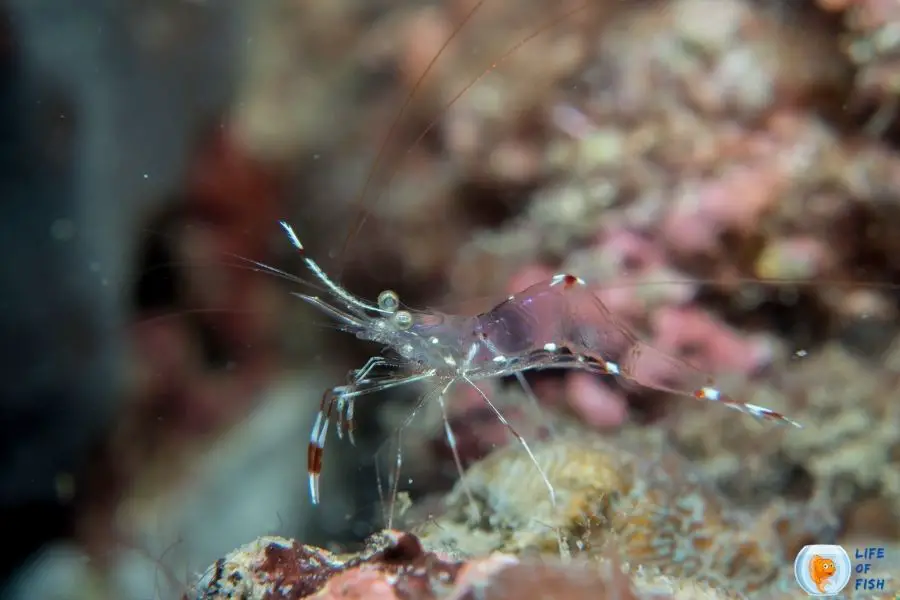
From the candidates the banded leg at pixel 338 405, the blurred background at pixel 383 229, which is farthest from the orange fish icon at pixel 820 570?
the banded leg at pixel 338 405

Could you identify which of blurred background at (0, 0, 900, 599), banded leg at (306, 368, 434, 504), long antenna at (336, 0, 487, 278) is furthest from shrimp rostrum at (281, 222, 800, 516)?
long antenna at (336, 0, 487, 278)

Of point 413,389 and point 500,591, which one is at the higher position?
point 500,591

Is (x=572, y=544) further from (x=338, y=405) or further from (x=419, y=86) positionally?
(x=419, y=86)

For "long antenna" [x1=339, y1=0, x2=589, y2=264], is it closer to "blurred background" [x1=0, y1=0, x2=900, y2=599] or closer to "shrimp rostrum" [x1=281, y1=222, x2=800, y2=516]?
"blurred background" [x1=0, y1=0, x2=900, y2=599]

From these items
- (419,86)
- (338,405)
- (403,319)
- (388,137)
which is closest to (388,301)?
(403,319)

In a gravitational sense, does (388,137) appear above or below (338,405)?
above

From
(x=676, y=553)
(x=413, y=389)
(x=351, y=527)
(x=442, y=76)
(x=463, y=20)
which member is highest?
(x=463, y=20)

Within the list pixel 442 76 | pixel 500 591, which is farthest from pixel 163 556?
pixel 442 76

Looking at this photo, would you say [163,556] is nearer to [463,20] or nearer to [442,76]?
[442,76]
